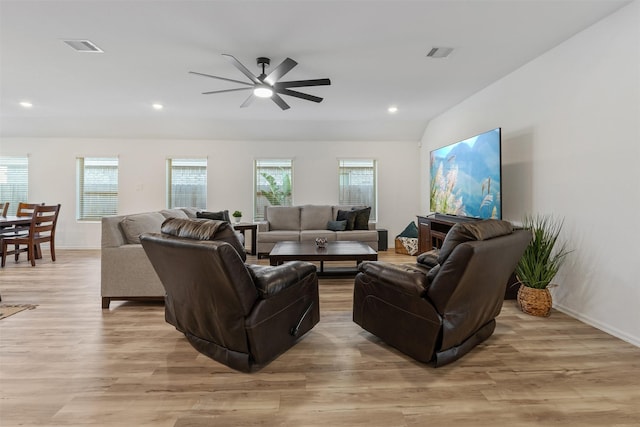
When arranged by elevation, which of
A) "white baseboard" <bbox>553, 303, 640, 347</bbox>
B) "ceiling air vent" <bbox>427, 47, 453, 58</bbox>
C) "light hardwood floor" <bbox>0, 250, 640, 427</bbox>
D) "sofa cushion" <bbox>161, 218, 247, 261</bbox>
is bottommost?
"light hardwood floor" <bbox>0, 250, 640, 427</bbox>

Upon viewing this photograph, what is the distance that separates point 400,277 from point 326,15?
2150mm

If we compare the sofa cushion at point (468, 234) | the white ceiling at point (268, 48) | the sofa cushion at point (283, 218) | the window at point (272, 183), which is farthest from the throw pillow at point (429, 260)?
the window at point (272, 183)

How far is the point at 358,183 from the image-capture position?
7.02 meters

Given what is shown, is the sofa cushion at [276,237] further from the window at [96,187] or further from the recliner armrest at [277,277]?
the window at [96,187]

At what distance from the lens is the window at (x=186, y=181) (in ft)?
22.4

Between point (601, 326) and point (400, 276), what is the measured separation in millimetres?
1958

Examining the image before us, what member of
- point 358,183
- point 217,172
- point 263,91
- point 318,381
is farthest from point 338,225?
point 318,381

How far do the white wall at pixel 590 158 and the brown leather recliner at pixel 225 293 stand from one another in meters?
2.56

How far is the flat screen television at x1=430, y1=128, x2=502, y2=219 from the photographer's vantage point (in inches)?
142

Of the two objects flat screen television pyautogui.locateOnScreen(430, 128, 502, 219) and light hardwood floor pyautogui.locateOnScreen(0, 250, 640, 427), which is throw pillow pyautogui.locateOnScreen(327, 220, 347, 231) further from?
light hardwood floor pyautogui.locateOnScreen(0, 250, 640, 427)

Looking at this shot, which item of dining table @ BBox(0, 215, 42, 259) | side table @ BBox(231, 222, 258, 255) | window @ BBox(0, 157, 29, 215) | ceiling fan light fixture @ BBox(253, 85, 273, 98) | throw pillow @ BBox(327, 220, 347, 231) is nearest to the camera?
ceiling fan light fixture @ BBox(253, 85, 273, 98)

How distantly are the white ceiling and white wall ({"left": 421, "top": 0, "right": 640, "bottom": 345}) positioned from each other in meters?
0.27

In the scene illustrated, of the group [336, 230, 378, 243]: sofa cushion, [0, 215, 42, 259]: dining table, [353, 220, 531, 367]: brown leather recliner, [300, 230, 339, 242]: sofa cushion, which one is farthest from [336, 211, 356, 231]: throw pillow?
[0, 215, 42, 259]: dining table

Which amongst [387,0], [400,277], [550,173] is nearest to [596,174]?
[550,173]
